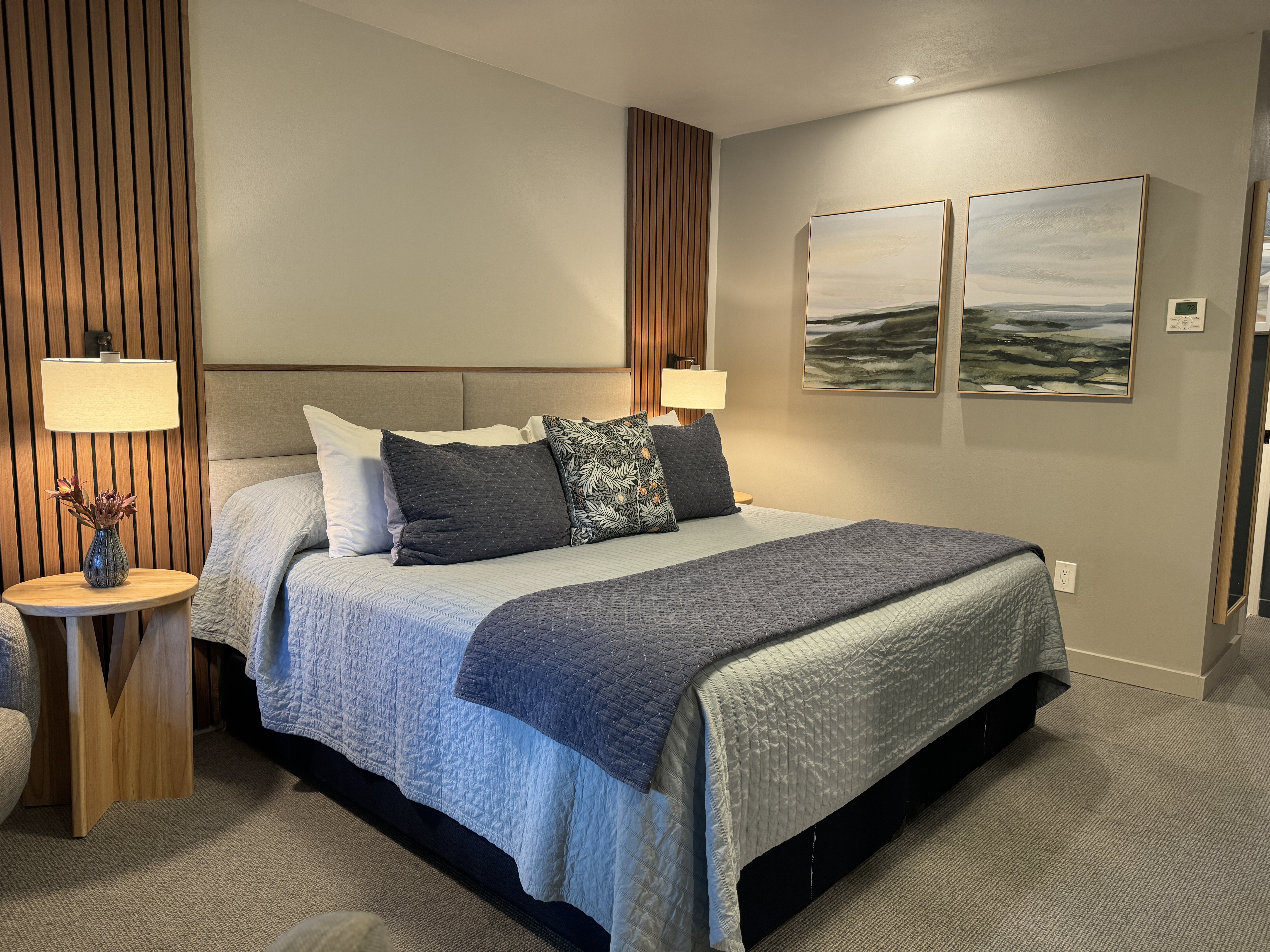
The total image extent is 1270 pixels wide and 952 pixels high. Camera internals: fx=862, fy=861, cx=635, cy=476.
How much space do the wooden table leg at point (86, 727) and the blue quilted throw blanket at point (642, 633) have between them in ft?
3.65

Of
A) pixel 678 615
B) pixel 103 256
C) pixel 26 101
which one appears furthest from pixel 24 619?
pixel 678 615

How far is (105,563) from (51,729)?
493mm

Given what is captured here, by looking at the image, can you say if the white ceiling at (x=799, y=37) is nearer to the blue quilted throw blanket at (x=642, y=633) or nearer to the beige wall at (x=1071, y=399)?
the beige wall at (x=1071, y=399)

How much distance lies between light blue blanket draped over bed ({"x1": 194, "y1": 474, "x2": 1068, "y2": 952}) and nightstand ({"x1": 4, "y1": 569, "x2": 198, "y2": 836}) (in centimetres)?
23

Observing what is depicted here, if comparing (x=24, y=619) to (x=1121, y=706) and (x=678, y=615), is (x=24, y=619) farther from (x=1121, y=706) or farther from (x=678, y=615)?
(x=1121, y=706)

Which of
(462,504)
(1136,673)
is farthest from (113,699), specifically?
(1136,673)

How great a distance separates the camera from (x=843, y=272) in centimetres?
418

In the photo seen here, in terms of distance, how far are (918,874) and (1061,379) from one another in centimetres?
227

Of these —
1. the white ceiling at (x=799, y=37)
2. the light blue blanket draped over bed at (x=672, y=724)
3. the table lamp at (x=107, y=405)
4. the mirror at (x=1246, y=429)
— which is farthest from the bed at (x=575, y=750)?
the white ceiling at (x=799, y=37)

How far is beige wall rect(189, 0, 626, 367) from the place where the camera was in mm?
2848

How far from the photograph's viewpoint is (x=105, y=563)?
2.30m

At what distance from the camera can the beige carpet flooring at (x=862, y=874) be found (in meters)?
1.88

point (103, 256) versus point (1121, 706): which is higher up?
point (103, 256)

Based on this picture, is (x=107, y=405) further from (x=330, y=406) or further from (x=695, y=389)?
(x=695, y=389)
